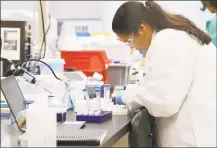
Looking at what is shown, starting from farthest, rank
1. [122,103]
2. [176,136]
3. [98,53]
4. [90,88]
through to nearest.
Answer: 1. [98,53]
2. [90,88]
3. [122,103]
4. [176,136]

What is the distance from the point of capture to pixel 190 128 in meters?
1.55

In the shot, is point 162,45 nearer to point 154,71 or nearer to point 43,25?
point 154,71

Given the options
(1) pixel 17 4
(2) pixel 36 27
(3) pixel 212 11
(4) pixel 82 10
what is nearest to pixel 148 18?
(3) pixel 212 11

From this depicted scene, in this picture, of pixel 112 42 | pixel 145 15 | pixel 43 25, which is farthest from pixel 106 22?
pixel 145 15

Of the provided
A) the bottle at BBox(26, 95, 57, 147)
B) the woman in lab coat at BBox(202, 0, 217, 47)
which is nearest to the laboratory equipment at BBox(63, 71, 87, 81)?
the woman in lab coat at BBox(202, 0, 217, 47)

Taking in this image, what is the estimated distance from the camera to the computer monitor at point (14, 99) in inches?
51.3

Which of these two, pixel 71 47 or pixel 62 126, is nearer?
pixel 62 126

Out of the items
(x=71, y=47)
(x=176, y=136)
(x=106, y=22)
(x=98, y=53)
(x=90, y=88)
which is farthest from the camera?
(x=106, y=22)

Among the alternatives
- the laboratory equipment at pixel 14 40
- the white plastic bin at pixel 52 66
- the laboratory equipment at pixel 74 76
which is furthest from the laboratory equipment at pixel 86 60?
the white plastic bin at pixel 52 66

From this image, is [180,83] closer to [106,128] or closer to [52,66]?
[106,128]

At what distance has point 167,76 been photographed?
4.93 ft

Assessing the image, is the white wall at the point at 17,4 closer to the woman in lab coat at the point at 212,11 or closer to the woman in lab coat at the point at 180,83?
the woman in lab coat at the point at 212,11

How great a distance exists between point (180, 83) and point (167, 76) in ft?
0.19

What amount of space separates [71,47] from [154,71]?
1.71 meters
